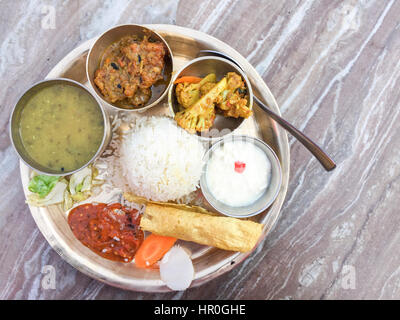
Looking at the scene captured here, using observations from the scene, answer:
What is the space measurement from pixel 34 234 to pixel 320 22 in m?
2.36

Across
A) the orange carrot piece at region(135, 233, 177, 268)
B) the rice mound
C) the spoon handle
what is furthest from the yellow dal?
the spoon handle

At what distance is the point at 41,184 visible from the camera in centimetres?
187

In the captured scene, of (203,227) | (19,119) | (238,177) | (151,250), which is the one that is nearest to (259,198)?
(238,177)

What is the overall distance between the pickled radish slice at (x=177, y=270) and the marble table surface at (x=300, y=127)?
30 cm

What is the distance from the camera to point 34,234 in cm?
211

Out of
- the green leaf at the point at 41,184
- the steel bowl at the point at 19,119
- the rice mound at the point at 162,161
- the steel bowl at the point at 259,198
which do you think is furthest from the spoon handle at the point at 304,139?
the green leaf at the point at 41,184

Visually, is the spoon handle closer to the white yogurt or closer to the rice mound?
the white yogurt

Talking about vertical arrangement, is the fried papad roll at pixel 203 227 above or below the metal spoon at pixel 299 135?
below

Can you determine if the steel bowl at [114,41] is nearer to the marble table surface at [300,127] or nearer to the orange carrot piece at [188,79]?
the orange carrot piece at [188,79]

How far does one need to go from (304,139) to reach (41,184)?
153 centimetres

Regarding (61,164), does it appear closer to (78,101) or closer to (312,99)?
(78,101)

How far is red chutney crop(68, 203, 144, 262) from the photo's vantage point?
1.92 m

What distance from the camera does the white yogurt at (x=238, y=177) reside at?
6.29ft

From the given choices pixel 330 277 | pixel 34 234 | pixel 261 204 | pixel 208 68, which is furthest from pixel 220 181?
pixel 34 234
